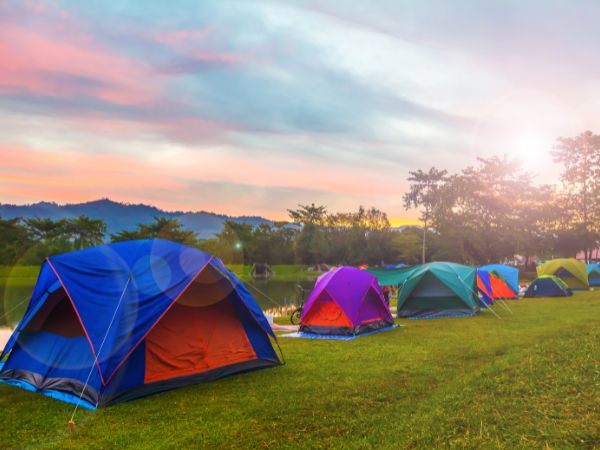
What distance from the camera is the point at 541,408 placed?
6.16 metres

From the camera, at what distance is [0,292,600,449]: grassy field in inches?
212

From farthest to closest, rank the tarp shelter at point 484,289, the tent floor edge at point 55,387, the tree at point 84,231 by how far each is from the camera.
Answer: the tree at point 84,231 → the tarp shelter at point 484,289 → the tent floor edge at point 55,387

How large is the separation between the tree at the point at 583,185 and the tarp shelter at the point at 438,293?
1675 inches

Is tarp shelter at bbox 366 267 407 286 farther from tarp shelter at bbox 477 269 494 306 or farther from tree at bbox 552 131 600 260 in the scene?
tree at bbox 552 131 600 260

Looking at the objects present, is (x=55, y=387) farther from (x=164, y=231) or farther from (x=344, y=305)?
(x=164, y=231)

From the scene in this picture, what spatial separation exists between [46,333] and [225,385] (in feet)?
10.4

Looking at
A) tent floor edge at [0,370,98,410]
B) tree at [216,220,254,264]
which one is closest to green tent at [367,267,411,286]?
tent floor edge at [0,370,98,410]

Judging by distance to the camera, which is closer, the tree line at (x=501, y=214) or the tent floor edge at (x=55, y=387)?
the tent floor edge at (x=55, y=387)

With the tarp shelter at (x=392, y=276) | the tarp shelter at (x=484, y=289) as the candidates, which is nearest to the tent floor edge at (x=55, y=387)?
the tarp shelter at (x=392, y=276)

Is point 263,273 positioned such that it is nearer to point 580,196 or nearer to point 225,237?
point 225,237

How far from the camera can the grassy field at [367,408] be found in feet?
17.7

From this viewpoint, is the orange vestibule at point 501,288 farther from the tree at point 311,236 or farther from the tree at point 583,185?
the tree at point 311,236

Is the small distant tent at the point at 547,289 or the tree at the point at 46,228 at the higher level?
the tree at the point at 46,228

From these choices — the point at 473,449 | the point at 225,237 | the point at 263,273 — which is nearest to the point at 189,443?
the point at 473,449
